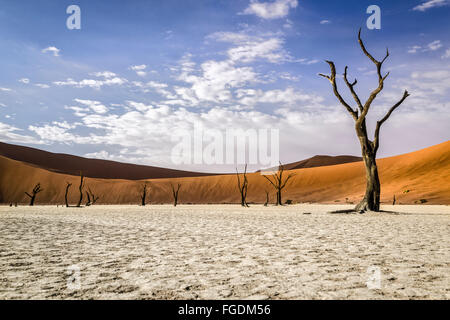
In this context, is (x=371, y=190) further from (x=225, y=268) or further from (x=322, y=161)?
(x=322, y=161)

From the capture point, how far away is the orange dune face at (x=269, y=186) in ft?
163

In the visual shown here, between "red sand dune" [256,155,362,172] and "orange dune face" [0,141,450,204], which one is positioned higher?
"red sand dune" [256,155,362,172]

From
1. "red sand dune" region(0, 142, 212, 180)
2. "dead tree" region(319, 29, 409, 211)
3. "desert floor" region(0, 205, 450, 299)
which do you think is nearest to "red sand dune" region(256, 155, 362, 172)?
"red sand dune" region(0, 142, 212, 180)

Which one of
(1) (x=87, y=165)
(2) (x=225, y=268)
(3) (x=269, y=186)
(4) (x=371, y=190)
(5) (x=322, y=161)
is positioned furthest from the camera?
(5) (x=322, y=161)

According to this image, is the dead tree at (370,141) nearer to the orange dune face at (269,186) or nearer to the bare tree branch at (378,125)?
the bare tree branch at (378,125)

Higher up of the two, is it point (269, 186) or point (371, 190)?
point (269, 186)

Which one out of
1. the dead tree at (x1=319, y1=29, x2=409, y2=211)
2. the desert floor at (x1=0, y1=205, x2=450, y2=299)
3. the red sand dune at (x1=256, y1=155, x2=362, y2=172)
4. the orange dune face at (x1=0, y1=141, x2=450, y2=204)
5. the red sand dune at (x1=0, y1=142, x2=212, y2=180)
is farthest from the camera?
the red sand dune at (x1=256, y1=155, x2=362, y2=172)

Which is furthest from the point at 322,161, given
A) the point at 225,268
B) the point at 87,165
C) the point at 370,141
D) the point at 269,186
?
the point at 225,268

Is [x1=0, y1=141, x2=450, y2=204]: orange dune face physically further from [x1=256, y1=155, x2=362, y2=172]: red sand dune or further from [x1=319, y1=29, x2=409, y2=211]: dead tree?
[x1=256, y1=155, x2=362, y2=172]: red sand dune

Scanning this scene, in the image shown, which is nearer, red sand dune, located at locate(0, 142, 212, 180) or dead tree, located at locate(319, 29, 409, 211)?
dead tree, located at locate(319, 29, 409, 211)

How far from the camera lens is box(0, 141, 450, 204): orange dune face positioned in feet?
163

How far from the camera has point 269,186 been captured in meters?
70.3

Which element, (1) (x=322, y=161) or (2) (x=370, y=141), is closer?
(2) (x=370, y=141)

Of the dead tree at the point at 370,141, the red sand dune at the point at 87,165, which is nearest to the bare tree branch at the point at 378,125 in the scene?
the dead tree at the point at 370,141
